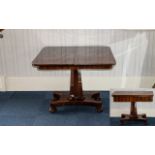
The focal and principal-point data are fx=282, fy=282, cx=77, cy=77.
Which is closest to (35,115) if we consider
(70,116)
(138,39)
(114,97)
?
(70,116)

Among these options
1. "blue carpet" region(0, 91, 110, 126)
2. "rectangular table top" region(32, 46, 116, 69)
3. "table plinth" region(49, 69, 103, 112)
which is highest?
"rectangular table top" region(32, 46, 116, 69)

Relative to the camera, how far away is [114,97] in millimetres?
2674

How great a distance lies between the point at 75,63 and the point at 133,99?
2.04 ft

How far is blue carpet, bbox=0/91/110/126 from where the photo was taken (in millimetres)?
2627

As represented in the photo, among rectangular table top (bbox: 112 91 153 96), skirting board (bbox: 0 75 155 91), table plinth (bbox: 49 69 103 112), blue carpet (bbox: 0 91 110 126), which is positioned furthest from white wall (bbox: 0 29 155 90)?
rectangular table top (bbox: 112 91 153 96)

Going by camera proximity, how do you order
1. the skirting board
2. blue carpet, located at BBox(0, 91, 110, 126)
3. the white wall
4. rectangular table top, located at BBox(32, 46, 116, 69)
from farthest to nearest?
the skirting board, the white wall, blue carpet, located at BBox(0, 91, 110, 126), rectangular table top, located at BBox(32, 46, 116, 69)

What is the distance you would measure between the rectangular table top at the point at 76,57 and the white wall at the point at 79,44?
224 millimetres

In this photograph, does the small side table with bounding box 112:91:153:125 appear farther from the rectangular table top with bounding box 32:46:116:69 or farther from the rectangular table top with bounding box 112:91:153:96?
the rectangular table top with bounding box 32:46:116:69

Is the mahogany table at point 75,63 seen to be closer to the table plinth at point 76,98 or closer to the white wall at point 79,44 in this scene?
Result: the table plinth at point 76,98

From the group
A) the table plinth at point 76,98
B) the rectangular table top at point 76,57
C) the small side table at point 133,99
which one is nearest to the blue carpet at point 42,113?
the table plinth at point 76,98

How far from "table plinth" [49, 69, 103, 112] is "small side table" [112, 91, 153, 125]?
25 cm

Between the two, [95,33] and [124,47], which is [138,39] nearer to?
[124,47]
